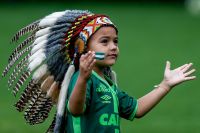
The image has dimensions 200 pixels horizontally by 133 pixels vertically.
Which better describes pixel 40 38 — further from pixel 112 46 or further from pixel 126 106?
pixel 126 106

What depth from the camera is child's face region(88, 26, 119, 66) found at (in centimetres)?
597

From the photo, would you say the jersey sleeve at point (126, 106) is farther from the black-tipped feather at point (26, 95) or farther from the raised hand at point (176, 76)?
the black-tipped feather at point (26, 95)

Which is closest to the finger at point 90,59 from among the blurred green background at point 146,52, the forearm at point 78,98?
the forearm at point 78,98

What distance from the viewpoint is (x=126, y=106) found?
20.4 ft

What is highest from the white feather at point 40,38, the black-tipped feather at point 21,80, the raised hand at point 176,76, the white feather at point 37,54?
the white feather at point 40,38

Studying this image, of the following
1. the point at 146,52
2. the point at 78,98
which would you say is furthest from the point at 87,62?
the point at 146,52

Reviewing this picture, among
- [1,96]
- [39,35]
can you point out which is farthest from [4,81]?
[39,35]

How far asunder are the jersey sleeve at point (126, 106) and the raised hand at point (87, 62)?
0.72 m

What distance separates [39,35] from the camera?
6.32 meters

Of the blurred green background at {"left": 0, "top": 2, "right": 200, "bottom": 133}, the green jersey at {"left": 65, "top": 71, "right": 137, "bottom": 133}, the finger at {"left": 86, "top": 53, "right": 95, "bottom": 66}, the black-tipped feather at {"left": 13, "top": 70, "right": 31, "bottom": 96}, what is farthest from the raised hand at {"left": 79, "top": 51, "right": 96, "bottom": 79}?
the blurred green background at {"left": 0, "top": 2, "right": 200, "bottom": 133}

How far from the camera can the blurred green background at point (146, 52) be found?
10.2 m

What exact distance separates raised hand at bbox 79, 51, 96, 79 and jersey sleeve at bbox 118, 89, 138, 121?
28.4 inches

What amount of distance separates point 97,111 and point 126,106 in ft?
1.14

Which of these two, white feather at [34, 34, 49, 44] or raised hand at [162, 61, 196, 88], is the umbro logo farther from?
white feather at [34, 34, 49, 44]
